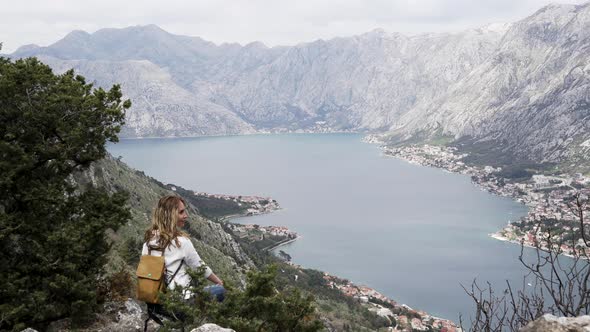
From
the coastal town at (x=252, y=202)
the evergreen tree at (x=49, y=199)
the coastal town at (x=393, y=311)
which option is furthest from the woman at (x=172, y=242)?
the coastal town at (x=252, y=202)

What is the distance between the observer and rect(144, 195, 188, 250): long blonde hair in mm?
6801

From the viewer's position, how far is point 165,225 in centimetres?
686

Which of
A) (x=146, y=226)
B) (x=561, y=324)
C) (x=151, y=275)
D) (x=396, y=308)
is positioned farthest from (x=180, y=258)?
(x=396, y=308)

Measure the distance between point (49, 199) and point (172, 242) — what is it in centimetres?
583

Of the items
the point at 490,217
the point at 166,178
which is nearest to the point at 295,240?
the point at 490,217

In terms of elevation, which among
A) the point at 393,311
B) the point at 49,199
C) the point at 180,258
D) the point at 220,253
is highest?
the point at 180,258

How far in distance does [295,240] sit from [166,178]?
89.6m

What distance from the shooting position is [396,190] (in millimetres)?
180125

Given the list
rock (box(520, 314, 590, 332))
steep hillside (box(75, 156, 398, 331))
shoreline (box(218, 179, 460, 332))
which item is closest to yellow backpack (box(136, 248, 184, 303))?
rock (box(520, 314, 590, 332))

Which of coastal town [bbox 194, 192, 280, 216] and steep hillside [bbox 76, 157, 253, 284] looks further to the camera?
coastal town [bbox 194, 192, 280, 216]

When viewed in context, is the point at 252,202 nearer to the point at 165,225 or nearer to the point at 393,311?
the point at 393,311

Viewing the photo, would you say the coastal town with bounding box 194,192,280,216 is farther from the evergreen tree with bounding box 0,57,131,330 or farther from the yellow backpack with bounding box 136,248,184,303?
the yellow backpack with bounding box 136,248,184,303

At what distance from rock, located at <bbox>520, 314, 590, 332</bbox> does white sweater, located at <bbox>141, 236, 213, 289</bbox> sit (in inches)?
172

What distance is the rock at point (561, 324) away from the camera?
4805 millimetres
